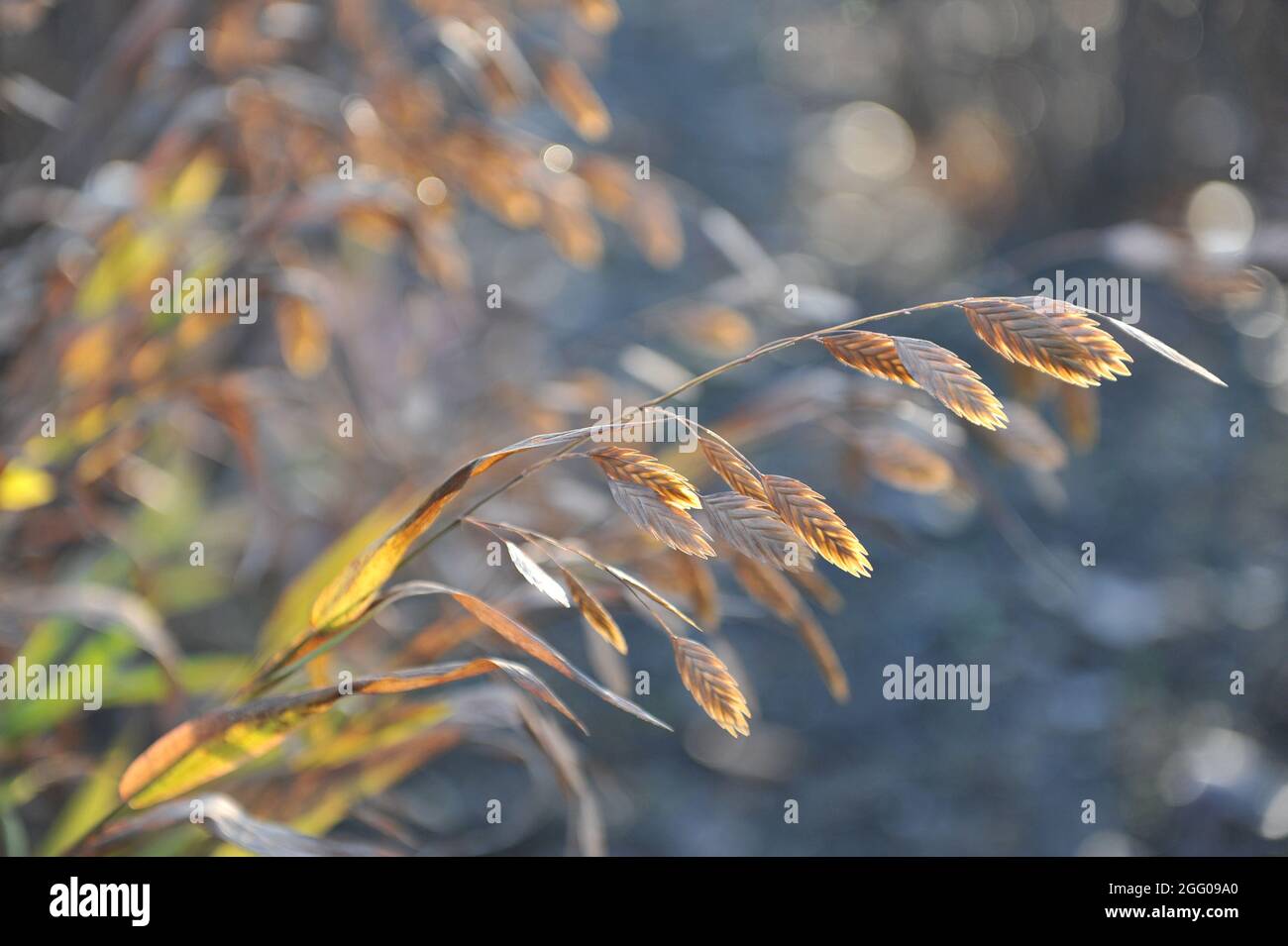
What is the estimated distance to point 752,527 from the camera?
420 mm

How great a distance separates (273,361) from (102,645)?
0.55 meters

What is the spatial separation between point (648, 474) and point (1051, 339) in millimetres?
162

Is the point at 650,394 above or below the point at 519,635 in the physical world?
above

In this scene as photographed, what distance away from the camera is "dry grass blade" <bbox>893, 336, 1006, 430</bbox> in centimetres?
40

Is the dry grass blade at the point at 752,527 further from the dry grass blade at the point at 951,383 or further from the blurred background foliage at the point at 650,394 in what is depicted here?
the blurred background foliage at the point at 650,394

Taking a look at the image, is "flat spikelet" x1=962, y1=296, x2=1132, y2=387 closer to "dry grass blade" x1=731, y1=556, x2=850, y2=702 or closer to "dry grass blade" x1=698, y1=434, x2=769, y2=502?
"dry grass blade" x1=698, y1=434, x2=769, y2=502

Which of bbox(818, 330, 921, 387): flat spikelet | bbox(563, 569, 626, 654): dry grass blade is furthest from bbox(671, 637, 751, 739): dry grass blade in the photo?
bbox(818, 330, 921, 387): flat spikelet

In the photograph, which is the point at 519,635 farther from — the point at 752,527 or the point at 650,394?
the point at 650,394

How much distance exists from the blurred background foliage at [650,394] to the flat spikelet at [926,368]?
11.2 inches

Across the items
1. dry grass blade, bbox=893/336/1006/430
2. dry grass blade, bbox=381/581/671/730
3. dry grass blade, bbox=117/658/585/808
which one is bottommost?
dry grass blade, bbox=117/658/585/808

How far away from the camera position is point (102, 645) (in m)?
0.97

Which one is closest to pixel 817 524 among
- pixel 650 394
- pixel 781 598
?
pixel 781 598
